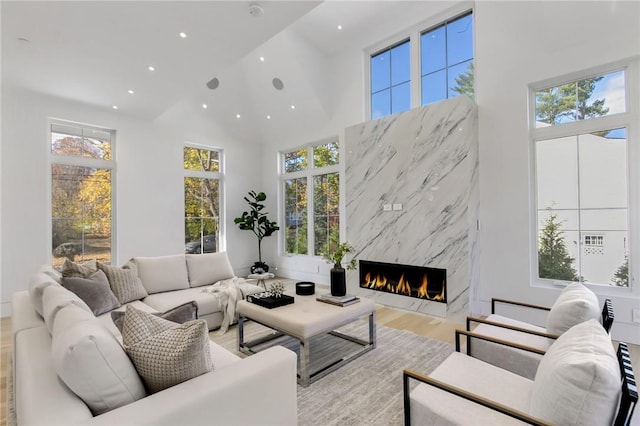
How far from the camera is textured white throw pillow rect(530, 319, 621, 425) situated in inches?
44.7

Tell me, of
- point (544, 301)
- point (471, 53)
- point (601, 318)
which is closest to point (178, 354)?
point (601, 318)

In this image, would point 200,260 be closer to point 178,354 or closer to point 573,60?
point 178,354

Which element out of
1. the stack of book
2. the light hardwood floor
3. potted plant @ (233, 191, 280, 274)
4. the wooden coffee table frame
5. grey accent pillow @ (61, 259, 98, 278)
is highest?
potted plant @ (233, 191, 280, 274)

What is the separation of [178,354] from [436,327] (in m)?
3.40

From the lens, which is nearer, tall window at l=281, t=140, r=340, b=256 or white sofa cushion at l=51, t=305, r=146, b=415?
white sofa cushion at l=51, t=305, r=146, b=415

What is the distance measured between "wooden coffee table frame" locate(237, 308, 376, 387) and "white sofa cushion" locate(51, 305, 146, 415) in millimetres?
1432

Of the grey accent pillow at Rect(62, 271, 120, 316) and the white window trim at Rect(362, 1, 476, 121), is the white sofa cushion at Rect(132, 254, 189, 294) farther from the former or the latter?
the white window trim at Rect(362, 1, 476, 121)

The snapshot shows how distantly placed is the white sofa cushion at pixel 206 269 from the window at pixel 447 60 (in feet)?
13.1

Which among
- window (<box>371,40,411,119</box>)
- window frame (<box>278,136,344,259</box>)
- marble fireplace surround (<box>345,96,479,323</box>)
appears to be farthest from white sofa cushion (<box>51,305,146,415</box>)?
window (<box>371,40,411,119</box>)

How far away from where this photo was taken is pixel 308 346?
102 inches

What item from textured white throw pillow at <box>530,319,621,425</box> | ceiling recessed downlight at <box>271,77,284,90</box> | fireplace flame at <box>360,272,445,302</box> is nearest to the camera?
textured white throw pillow at <box>530,319,621,425</box>

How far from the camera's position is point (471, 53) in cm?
447

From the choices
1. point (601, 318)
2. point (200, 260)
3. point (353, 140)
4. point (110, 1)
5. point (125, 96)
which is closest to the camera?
point (601, 318)

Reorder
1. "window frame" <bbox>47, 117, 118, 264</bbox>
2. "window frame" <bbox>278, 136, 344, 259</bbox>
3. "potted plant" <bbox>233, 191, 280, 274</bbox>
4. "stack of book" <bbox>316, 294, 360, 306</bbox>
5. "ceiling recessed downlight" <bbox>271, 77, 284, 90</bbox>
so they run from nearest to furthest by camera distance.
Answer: "stack of book" <bbox>316, 294, 360, 306</bbox>
"window frame" <bbox>47, 117, 118, 264</bbox>
"ceiling recessed downlight" <bbox>271, 77, 284, 90</bbox>
"window frame" <bbox>278, 136, 344, 259</bbox>
"potted plant" <bbox>233, 191, 280, 274</bbox>
